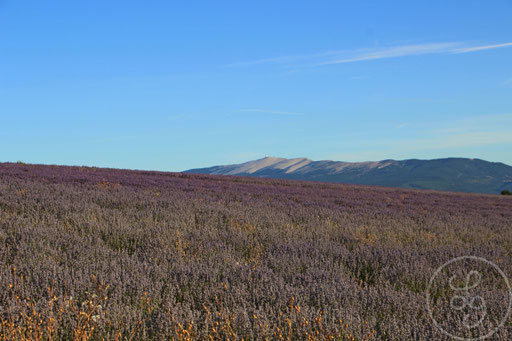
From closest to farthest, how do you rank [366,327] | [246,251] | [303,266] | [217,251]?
1. [366,327]
2. [303,266]
3. [217,251]
4. [246,251]

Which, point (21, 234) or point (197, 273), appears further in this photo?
point (21, 234)

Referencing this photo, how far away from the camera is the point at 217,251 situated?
450cm

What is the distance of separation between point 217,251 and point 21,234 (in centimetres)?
226

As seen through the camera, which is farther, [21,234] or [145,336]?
[21,234]

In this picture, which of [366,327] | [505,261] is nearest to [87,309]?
[366,327]

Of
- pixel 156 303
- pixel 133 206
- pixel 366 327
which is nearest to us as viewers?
pixel 366 327

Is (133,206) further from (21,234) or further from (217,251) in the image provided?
(217,251)

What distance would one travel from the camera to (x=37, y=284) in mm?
2994

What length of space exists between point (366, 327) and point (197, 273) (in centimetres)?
149

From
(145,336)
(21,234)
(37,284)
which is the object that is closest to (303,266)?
(145,336)

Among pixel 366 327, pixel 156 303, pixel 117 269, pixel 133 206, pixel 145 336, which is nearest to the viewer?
pixel 145 336

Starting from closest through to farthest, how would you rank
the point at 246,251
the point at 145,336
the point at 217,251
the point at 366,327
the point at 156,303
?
the point at 145,336 → the point at 366,327 → the point at 156,303 → the point at 217,251 → the point at 246,251

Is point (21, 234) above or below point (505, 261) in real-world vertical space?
above

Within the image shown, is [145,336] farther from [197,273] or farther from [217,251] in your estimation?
[217,251]
